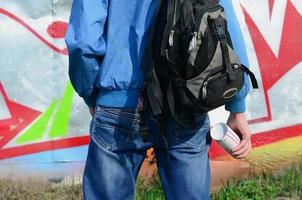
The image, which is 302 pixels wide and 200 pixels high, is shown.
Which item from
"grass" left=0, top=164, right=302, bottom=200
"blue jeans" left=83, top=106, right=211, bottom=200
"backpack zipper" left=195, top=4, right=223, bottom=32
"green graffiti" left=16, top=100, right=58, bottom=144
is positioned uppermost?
"backpack zipper" left=195, top=4, right=223, bottom=32

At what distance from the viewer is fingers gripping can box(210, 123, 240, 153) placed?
243 cm

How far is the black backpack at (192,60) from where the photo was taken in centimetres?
221

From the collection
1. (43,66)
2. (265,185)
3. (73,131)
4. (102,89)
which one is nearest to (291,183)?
(265,185)

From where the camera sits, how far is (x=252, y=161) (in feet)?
15.1

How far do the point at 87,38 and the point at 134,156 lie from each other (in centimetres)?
50

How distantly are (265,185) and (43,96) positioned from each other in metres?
1.71

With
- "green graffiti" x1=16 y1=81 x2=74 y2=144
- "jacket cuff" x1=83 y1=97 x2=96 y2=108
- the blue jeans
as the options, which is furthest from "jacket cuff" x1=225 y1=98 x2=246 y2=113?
"green graffiti" x1=16 y1=81 x2=74 y2=144

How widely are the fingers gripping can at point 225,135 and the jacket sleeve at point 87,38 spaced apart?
51cm

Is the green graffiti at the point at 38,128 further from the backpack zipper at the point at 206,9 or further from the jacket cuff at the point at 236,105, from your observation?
the backpack zipper at the point at 206,9

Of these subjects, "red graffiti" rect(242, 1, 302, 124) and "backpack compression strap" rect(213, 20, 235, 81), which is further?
"red graffiti" rect(242, 1, 302, 124)

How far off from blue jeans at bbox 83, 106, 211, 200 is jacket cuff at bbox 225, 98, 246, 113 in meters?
0.12

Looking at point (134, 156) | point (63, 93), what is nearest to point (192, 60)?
point (134, 156)

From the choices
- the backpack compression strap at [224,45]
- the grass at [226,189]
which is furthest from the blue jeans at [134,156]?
the grass at [226,189]

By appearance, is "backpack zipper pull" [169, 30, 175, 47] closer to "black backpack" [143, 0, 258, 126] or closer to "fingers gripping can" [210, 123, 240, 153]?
"black backpack" [143, 0, 258, 126]
